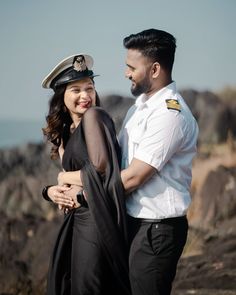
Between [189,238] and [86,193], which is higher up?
[86,193]

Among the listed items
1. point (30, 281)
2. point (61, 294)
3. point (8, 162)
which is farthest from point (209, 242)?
point (8, 162)

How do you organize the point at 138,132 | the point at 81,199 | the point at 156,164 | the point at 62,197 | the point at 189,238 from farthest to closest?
the point at 189,238 < the point at 62,197 < the point at 81,199 < the point at 138,132 < the point at 156,164

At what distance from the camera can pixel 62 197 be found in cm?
→ 404

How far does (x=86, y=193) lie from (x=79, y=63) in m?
0.80

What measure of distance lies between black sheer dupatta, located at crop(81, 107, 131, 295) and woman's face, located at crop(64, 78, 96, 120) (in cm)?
26

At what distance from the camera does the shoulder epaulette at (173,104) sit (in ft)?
12.2

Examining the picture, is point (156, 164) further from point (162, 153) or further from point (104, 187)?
point (104, 187)

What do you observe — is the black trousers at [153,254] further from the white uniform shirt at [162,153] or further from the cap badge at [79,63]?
A: the cap badge at [79,63]

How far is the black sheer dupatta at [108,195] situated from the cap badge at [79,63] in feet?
1.41

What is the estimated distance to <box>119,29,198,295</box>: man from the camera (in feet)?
12.1

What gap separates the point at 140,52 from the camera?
3.84 meters

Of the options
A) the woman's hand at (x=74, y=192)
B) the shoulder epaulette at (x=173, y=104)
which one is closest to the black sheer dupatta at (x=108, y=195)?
the woman's hand at (x=74, y=192)

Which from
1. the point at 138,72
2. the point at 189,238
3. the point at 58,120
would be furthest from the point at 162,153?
the point at 189,238

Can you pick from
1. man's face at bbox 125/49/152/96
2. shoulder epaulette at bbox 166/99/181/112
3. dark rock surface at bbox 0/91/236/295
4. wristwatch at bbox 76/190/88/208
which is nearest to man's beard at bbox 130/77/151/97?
man's face at bbox 125/49/152/96
